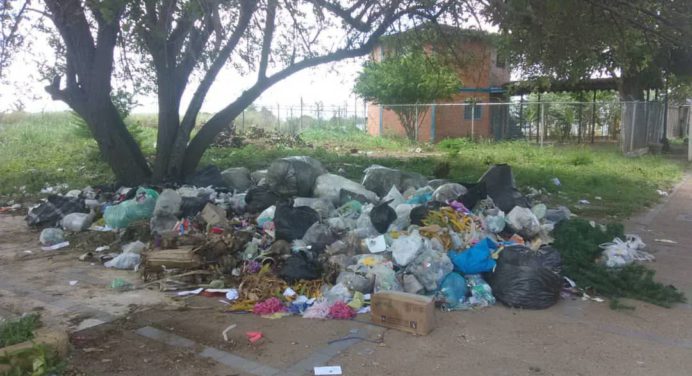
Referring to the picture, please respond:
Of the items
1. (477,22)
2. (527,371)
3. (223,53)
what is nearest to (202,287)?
(527,371)

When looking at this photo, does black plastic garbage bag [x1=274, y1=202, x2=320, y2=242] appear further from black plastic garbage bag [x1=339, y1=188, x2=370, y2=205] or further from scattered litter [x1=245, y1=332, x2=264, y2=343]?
scattered litter [x1=245, y1=332, x2=264, y2=343]

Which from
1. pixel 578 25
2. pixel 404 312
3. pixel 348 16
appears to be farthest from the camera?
pixel 348 16

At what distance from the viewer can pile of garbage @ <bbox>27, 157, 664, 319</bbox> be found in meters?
4.99

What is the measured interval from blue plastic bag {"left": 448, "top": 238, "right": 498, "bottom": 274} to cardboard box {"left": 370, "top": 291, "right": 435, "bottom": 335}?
3.08 ft

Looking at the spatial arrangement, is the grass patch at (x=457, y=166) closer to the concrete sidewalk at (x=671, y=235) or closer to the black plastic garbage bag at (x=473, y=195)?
the concrete sidewalk at (x=671, y=235)

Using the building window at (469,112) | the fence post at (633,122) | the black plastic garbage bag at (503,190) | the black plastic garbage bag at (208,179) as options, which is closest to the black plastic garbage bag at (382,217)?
the black plastic garbage bag at (503,190)

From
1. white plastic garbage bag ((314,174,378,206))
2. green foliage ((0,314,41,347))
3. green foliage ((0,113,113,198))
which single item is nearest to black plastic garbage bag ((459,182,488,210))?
white plastic garbage bag ((314,174,378,206))

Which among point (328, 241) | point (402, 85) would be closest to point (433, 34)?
point (328, 241)

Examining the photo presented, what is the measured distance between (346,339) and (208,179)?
18.4ft

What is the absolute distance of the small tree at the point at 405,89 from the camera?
25016 mm

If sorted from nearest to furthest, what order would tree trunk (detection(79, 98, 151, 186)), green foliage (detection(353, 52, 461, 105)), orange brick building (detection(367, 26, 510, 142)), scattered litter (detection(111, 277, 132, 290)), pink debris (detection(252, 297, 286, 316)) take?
1. pink debris (detection(252, 297, 286, 316))
2. scattered litter (detection(111, 277, 132, 290))
3. tree trunk (detection(79, 98, 151, 186))
4. green foliage (detection(353, 52, 461, 105))
5. orange brick building (detection(367, 26, 510, 142))

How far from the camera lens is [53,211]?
8312 millimetres

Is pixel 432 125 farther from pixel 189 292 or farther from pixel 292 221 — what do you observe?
pixel 189 292

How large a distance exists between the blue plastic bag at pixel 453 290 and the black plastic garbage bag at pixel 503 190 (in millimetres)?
2019
